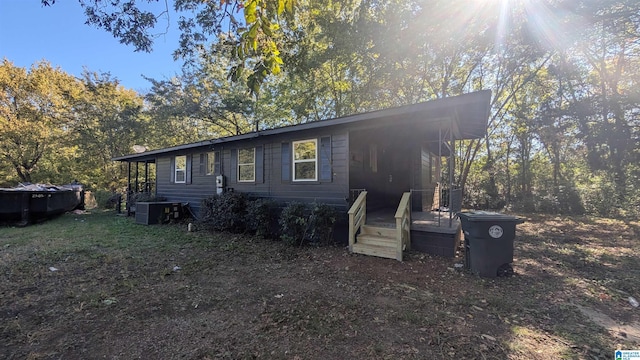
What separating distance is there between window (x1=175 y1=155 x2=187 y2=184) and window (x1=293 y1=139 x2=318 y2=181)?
5738 millimetres

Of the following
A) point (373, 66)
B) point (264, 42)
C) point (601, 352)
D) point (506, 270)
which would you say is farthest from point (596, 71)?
point (264, 42)

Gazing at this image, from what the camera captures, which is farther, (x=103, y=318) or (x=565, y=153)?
Answer: (x=565, y=153)

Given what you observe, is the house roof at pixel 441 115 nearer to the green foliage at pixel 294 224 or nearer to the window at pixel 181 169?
the green foliage at pixel 294 224

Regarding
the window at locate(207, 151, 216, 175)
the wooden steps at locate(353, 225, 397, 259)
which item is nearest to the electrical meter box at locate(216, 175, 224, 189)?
the window at locate(207, 151, 216, 175)

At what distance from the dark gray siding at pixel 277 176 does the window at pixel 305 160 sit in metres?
0.12

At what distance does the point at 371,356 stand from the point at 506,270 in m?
3.12

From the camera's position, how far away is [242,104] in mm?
15922

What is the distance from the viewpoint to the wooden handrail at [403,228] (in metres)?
4.82

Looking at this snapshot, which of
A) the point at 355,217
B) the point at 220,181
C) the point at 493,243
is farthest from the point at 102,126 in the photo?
the point at 493,243

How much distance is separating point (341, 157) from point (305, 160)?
3.51 ft

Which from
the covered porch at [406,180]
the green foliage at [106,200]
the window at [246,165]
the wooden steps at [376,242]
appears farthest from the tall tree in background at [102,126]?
the wooden steps at [376,242]

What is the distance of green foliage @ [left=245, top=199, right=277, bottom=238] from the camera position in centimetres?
690

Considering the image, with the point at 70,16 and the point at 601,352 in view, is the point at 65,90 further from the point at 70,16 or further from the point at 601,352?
the point at 601,352

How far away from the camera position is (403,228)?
5.04 m
